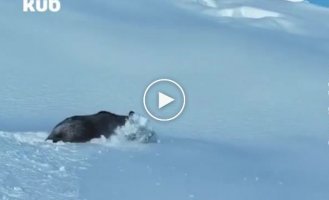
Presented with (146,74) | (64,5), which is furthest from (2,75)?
(64,5)

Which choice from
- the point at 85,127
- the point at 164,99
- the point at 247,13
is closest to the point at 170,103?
the point at 164,99

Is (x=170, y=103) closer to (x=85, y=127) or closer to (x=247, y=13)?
(x=85, y=127)

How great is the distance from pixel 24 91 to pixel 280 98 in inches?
135

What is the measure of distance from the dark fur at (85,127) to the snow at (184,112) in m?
0.10

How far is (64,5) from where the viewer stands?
767 inches

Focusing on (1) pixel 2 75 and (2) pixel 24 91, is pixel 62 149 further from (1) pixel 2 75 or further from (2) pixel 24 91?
(1) pixel 2 75

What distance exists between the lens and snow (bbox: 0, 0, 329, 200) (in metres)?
6.09

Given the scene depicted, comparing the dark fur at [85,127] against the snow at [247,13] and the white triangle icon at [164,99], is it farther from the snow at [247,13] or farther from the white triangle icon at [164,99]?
the snow at [247,13]

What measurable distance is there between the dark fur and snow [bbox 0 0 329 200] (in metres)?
0.10

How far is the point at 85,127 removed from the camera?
7203 millimetres

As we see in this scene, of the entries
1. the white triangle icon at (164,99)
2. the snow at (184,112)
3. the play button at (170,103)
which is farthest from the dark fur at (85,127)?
the white triangle icon at (164,99)

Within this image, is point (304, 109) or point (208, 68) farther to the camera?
point (208, 68)

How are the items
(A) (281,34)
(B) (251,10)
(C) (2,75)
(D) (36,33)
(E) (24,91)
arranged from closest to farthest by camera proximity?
(E) (24,91), (C) (2,75), (D) (36,33), (A) (281,34), (B) (251,10)

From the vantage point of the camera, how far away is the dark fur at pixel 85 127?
700cm
